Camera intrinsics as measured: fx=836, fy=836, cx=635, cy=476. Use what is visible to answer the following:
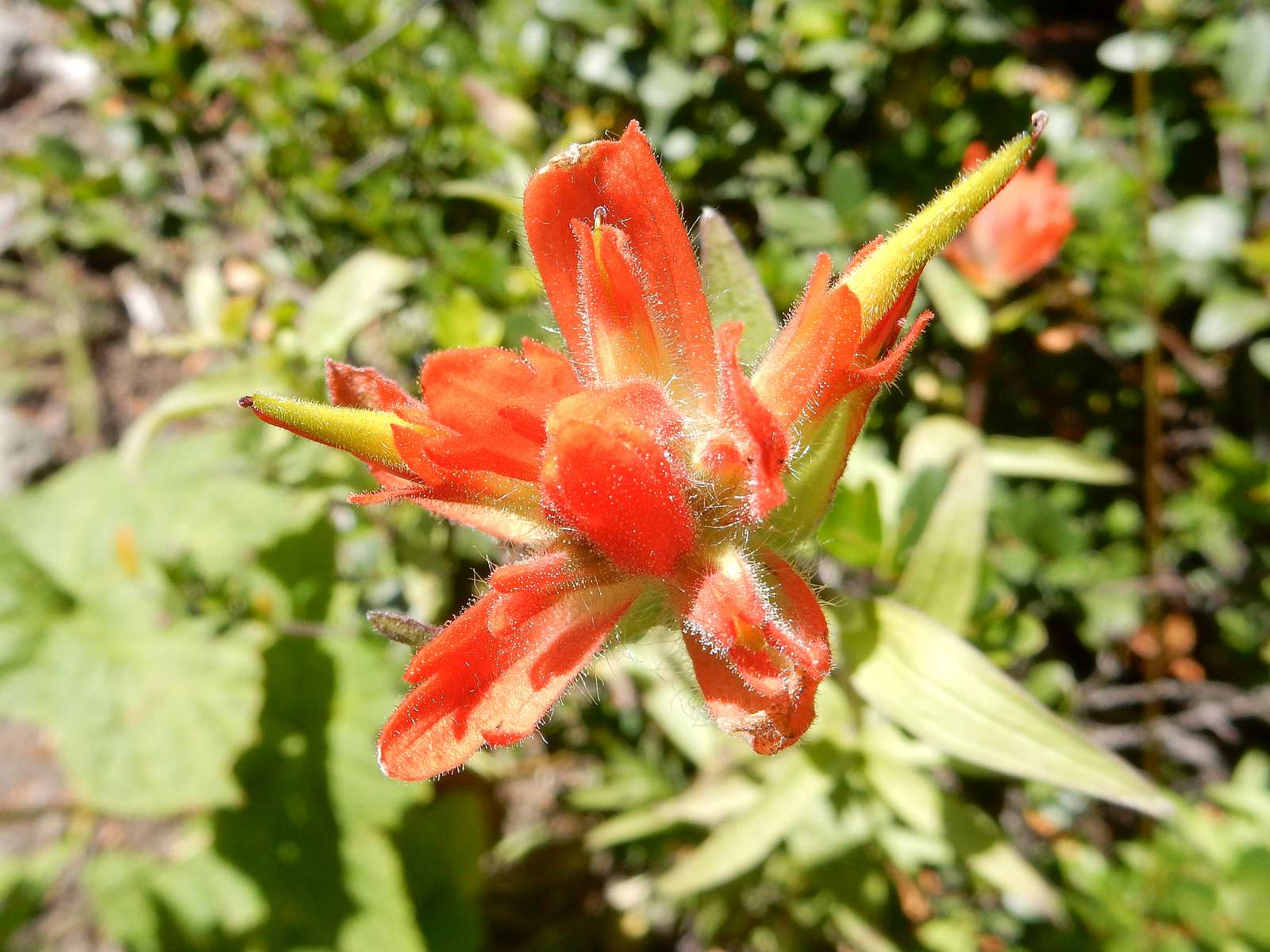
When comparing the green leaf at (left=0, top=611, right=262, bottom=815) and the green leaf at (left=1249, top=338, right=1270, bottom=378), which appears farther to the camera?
the green leaf at (left=0, top=611, right=262, bottom=815)

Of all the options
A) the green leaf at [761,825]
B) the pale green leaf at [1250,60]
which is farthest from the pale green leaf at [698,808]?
the pale green leaf at [1250,60]

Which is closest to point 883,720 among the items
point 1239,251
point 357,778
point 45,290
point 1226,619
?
point 1226,619

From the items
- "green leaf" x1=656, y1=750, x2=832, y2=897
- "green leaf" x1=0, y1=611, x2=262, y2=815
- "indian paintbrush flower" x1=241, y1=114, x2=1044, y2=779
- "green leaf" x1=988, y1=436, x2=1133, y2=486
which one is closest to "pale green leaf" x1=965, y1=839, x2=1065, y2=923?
"green leaf" x1=656, y1=750, x2=832, y2=897

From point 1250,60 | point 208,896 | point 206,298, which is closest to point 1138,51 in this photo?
point 1250,60

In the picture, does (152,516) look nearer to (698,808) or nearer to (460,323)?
(460,323)

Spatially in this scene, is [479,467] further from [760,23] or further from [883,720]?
[760,23]

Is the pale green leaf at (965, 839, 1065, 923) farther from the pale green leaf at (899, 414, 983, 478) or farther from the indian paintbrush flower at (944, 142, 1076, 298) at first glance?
the indian paintbrush flower at (944, 142, 1076, 298)

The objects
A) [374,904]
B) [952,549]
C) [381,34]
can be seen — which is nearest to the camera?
[952,549]
